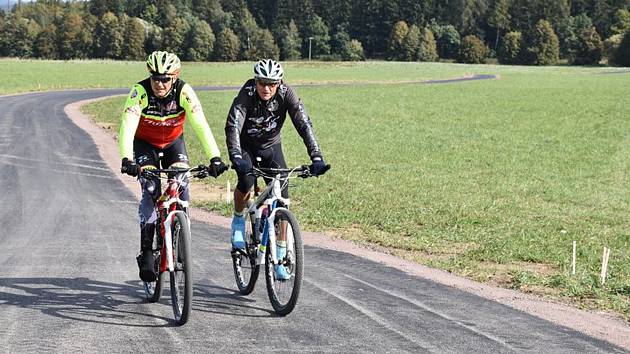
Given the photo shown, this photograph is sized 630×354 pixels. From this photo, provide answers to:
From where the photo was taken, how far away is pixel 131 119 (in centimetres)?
673

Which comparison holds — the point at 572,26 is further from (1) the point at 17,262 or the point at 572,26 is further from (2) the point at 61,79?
(1) the point at 17,262

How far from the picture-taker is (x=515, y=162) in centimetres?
2306

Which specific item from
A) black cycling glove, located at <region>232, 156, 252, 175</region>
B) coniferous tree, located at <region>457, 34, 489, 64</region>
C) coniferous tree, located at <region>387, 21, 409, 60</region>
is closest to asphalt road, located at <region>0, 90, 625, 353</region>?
black cycling glove, located at <region>232, 156, 252, 175</region>

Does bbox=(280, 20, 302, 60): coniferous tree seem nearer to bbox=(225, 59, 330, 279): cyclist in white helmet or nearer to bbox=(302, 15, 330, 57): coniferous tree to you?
bbox=(302, 15, 330, 57): coniferous tree

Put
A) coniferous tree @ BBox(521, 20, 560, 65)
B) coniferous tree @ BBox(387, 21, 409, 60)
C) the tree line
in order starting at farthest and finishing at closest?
coniferous tree @ BBox(387, 21, 409, 60), coniferous tree @ BBox(521, 20, 560, 65), the tree line

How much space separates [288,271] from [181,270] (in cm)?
91

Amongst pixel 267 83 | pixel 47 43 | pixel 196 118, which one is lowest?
pixel 47 43

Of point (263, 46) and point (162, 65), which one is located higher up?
point (162, 65)

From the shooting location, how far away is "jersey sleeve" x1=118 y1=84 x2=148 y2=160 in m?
6.61

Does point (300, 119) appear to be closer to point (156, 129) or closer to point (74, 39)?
point (156, 129)

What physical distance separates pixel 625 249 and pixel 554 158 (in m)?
13.6

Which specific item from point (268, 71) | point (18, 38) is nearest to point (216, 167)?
point (268, 71)

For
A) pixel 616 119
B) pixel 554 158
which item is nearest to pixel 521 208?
pixel 554 158

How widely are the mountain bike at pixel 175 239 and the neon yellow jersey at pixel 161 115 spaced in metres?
0.35
